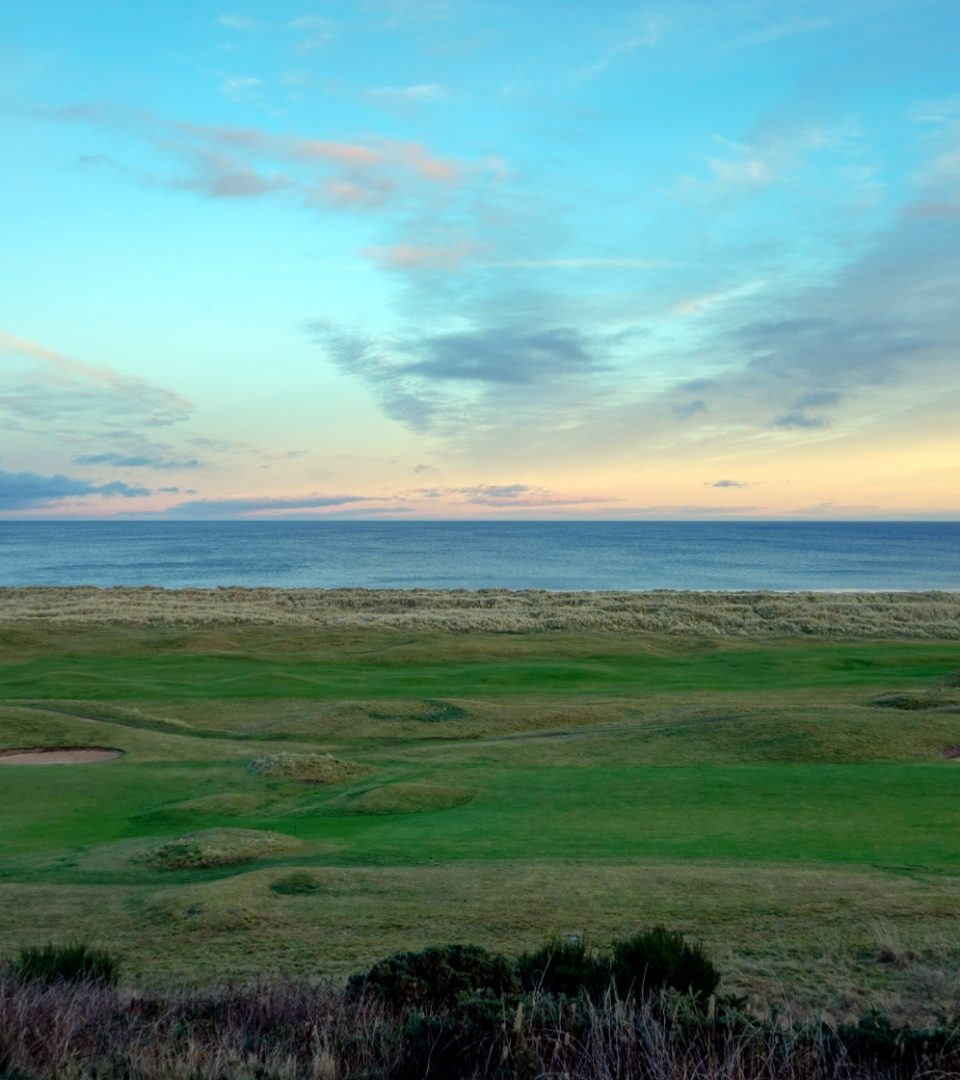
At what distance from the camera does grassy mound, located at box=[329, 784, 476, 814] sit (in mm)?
15891

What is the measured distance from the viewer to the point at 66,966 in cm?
764

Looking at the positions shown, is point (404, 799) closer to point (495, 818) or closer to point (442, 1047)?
point (495, 818)

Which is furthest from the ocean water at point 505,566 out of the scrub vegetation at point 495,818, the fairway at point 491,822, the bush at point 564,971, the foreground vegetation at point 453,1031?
the foreground vegetation at point 453,1031

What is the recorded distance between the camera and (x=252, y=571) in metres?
128

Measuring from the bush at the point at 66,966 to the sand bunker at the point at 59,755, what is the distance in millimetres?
14340

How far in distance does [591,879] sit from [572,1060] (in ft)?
18.9

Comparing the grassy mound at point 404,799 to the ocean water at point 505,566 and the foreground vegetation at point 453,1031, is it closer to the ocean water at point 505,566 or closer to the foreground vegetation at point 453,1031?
the foreground vegetation at point 453,1031

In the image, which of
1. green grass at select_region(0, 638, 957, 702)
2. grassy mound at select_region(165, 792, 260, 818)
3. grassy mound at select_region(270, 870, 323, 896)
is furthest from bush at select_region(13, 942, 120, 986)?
green grass at select_region(0, 638, 957, 702)

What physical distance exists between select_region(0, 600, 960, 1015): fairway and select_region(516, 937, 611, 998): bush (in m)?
1.21

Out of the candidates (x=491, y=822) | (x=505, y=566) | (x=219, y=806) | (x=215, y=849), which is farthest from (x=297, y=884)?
(x=505, y=566)

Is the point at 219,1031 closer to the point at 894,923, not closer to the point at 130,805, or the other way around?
the point at 894,923

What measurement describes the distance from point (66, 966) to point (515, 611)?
56.2 meters

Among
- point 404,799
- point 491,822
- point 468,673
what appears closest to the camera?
point 491,822

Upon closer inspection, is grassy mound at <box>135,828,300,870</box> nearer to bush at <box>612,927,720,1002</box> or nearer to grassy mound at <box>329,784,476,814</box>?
grassy mound at <box>329,784,476,814</box>
